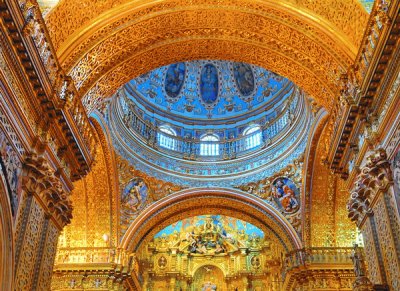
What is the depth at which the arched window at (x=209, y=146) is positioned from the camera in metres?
21.6

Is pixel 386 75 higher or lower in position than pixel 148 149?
lower

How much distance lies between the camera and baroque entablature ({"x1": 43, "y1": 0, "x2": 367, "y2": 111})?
9484 millimetres

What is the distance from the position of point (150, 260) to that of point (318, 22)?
18.5 m

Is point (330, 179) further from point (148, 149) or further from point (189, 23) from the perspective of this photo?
point (189, 23)

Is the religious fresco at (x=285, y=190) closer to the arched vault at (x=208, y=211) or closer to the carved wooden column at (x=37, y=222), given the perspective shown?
Answer: the arched vault at (x=208, y=211)

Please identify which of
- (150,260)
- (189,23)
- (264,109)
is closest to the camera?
(189,23)

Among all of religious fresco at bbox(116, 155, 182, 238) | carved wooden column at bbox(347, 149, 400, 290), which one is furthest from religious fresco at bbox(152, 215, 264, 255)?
carved wooden column at bbox(347, 149, 400, 290)

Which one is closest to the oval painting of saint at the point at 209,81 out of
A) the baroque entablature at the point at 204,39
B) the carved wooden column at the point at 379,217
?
the baroque entablature at the point at 204,39

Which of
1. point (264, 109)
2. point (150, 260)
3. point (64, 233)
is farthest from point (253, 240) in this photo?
point (64, 233)

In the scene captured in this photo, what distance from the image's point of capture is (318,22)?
9.78m

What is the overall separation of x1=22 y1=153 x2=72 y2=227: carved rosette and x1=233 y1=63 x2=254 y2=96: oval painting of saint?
48.1 feet

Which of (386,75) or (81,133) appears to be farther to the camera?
(81,133)

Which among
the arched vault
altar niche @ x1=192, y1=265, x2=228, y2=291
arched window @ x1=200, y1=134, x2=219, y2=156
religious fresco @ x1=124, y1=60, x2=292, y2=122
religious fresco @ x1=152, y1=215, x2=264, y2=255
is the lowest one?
altar niche @ x1=192, y1=265, x2=228, y2=291

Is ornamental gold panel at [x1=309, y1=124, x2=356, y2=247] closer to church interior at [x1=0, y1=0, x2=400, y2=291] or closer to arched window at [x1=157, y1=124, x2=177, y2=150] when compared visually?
church interior at [x1=0, y1=0, x2=400, y2=291]
